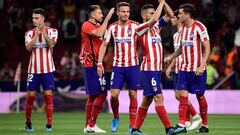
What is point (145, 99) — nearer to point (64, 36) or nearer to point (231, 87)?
point (231, 87)

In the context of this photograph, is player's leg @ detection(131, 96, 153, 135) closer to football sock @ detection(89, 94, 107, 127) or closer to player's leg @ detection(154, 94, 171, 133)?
player's leg @ detection(154, 94, 171, 133)

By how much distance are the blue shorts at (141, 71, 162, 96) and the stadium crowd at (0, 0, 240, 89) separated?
12.7m

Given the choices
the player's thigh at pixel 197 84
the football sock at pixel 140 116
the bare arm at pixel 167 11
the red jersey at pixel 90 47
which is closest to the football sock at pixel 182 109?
the player's thigh at pixel 197 84

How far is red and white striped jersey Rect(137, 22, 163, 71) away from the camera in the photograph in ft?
50.0

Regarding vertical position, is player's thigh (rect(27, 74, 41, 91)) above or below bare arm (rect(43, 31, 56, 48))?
below

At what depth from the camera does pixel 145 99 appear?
15352mm

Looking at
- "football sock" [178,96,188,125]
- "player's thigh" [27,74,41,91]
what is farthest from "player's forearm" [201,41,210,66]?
"player's thigh" [27,74,41,91]

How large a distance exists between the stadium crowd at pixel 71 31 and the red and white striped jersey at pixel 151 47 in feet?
41.1

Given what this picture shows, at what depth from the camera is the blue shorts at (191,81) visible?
16.7 metres

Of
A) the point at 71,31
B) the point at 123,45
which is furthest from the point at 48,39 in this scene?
the point at 71,31

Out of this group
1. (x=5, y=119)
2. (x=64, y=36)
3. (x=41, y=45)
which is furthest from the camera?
(x=64, y=36)

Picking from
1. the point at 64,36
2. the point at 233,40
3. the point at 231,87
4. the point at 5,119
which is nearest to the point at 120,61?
the point at 5,119

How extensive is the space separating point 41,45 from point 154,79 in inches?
155

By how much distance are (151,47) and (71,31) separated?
16.7 m
